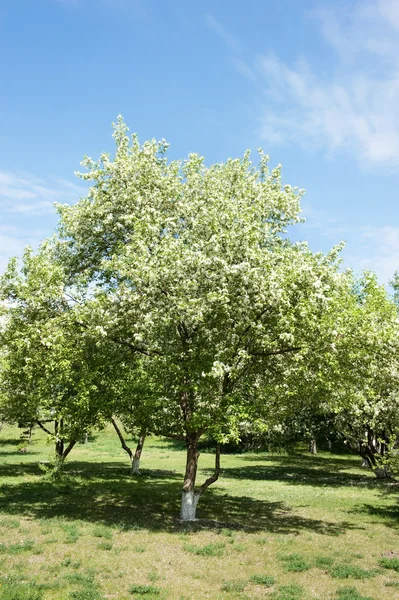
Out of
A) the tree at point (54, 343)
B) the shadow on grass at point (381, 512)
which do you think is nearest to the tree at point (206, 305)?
the tree at point (54, 343)

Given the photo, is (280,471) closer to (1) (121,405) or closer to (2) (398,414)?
(2) (398,414)

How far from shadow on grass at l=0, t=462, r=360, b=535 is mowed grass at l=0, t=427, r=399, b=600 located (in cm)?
7

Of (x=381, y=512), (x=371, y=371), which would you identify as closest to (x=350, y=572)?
(x=371, y=371)

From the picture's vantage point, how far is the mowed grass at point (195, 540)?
15.9 metres

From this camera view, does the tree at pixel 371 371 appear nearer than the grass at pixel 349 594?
No

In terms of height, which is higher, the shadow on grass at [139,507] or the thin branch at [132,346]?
the thin branch at [132,346]

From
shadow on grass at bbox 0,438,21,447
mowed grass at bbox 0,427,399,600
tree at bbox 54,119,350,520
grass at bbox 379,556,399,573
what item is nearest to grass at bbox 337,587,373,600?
mowed grass at bbox 0,427,399,600

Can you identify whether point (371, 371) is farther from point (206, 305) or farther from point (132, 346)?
point (132, 346)

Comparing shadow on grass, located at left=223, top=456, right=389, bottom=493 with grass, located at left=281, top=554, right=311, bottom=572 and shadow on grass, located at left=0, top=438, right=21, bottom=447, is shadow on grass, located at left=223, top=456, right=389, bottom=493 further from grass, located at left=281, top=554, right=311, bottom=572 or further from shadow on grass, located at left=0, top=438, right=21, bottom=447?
shadow on grass, located at left=0, top=438, right=21, bottom=447

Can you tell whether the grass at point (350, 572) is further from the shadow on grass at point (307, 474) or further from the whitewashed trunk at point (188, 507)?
the shadow on grass at point (307, 474)

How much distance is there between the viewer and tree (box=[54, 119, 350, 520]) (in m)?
22.7

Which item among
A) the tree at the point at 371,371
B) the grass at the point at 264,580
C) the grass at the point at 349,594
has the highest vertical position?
the tree at the point at 371,371

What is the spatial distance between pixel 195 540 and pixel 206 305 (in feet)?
36.6

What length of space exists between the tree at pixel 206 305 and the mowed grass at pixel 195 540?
4.40 meters
